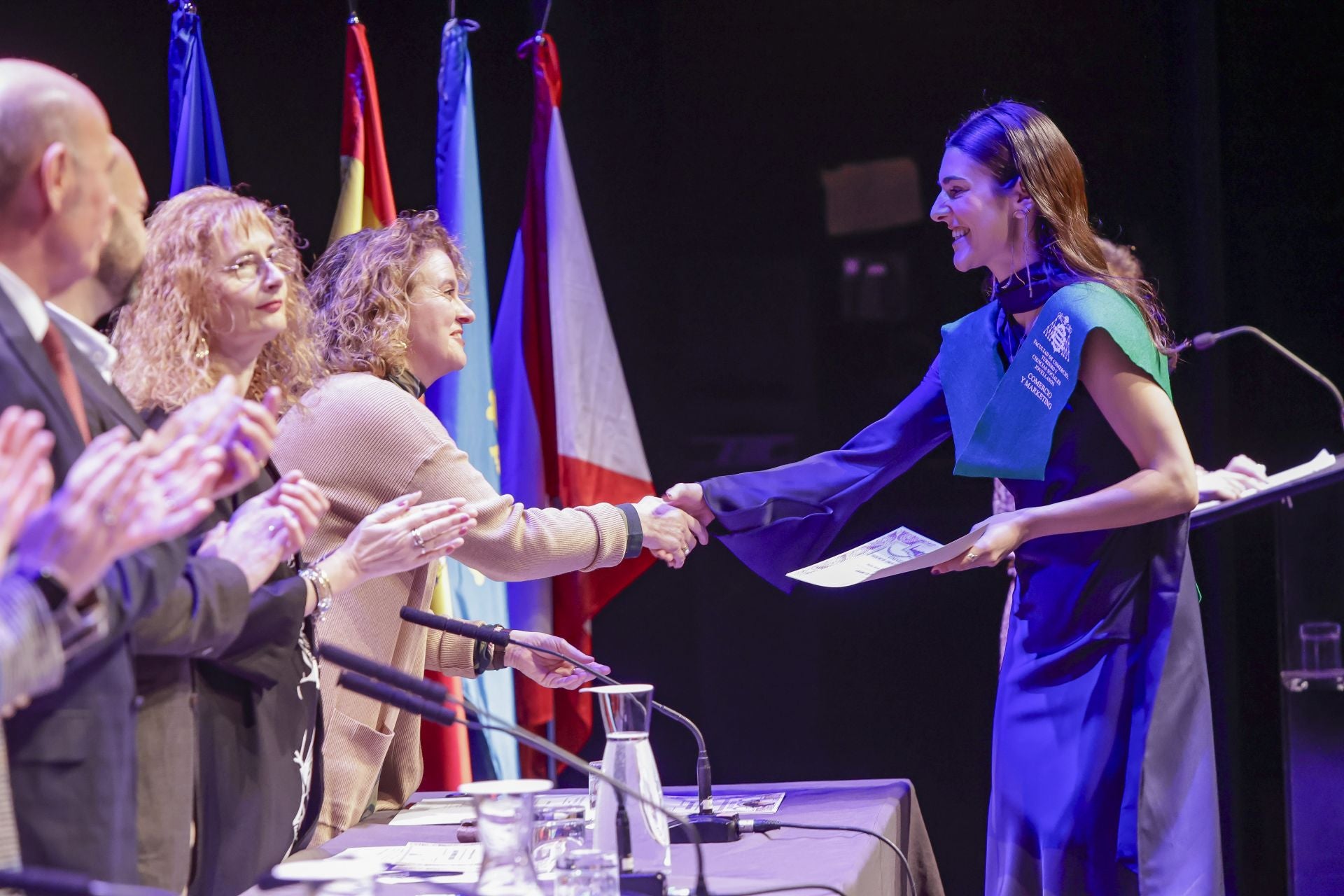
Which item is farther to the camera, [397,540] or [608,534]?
[608,534]

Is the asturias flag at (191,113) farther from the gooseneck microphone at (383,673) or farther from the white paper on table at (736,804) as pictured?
the gooseneck microphone at (383,673)

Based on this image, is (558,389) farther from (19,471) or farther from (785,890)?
(19,471)

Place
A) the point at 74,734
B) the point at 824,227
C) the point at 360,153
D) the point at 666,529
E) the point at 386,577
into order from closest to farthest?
the point at 74,734 < the point at 386,577 < the point at 666,529 < the point at 360,153 < the point at 824,227

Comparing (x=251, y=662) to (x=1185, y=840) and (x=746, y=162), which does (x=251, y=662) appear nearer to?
(x=1185, y=840)

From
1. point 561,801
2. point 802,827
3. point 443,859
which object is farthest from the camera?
point 561,801

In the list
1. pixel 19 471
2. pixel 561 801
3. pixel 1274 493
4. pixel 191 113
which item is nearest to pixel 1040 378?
pixel 1274 493

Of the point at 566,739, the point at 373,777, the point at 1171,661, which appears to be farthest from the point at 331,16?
Answer: the point at 1171,661

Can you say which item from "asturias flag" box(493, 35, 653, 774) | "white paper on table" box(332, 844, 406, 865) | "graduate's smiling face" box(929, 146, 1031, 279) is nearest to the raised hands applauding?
"white paper on table" box(332, 844, 406, 865)

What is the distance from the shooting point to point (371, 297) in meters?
2.49

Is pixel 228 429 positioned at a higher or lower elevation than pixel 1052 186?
lower

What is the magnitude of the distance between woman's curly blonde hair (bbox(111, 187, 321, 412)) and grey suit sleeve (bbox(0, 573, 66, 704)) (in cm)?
70

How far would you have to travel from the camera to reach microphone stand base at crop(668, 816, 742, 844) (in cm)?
180

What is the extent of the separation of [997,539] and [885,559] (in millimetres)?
196

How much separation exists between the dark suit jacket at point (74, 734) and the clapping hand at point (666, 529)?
53.8 inches
